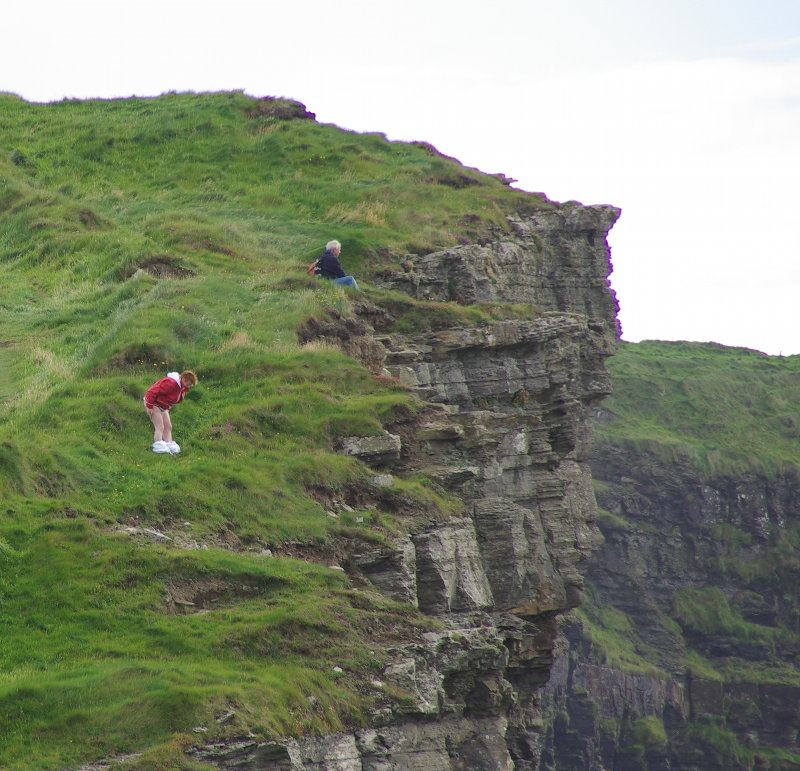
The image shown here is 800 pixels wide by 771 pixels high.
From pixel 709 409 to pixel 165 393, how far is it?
137990 millimetres

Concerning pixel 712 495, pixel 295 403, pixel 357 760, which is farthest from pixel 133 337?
pixel 712 495

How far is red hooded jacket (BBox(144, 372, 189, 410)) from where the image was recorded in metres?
29.0

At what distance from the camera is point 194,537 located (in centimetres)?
2492

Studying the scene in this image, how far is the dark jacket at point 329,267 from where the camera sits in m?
40.8

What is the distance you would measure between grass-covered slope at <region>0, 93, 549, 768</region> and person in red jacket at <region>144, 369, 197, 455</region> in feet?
1.33

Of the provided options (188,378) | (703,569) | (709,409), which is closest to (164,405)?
(188,378)

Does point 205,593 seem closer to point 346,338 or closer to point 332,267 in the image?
point 346,338

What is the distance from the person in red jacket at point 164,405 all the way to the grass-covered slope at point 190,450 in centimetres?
41

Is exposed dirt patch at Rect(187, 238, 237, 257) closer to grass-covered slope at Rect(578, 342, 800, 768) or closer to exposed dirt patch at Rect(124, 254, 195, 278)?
exposed dirt patch at Rect(124, 254, 195, 278)

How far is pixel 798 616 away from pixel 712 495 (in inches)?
554

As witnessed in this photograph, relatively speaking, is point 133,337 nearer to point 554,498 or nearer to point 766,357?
point 554,498

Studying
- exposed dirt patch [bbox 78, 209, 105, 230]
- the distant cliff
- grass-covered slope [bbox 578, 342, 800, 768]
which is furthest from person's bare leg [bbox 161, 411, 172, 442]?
grass-covered slope [bbox 578, 342, 800, 768]

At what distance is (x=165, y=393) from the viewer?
1150 inches

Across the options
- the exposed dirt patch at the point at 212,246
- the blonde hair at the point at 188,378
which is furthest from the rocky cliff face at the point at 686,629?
the blonde hair at the point at 188,378
